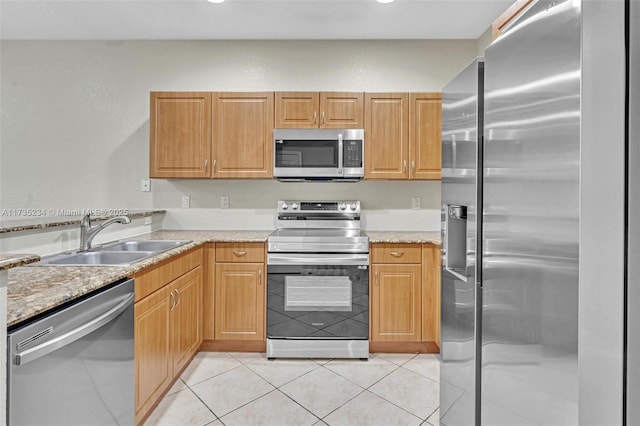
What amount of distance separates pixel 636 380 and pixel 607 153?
38 cm

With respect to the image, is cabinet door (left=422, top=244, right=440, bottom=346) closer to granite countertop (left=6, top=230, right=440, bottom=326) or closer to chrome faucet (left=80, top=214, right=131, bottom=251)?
granite countertop (left=6, top=230, right=440, bottom=326)

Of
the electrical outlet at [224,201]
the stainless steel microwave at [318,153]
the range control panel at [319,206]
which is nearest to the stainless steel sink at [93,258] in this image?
the electrical outlet at [224,201]

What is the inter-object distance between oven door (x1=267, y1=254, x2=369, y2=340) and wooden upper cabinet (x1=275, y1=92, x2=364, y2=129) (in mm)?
1096

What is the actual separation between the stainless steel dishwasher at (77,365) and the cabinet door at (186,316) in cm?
56

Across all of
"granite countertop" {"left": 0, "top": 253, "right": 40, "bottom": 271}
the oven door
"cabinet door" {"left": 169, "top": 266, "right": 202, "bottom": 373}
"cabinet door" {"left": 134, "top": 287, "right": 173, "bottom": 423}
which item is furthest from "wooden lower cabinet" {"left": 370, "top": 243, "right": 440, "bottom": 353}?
"granite countertop" {"left": 0, "top": 253, "right": 40, "bottom": 271}

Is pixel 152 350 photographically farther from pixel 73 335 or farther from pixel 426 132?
pixel 426 132

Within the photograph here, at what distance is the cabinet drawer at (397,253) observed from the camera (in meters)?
2.71

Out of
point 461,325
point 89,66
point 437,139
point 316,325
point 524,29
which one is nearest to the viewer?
point 524,29

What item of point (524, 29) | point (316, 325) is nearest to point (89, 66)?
point (316, 325)

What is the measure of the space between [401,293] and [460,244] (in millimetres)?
1361

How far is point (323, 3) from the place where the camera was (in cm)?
268

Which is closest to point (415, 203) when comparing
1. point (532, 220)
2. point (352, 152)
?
point (352, 152)

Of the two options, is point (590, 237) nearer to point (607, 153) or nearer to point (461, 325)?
point (607, 153)

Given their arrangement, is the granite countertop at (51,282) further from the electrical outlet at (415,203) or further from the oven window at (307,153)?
the electrical outlet at (415,203)
